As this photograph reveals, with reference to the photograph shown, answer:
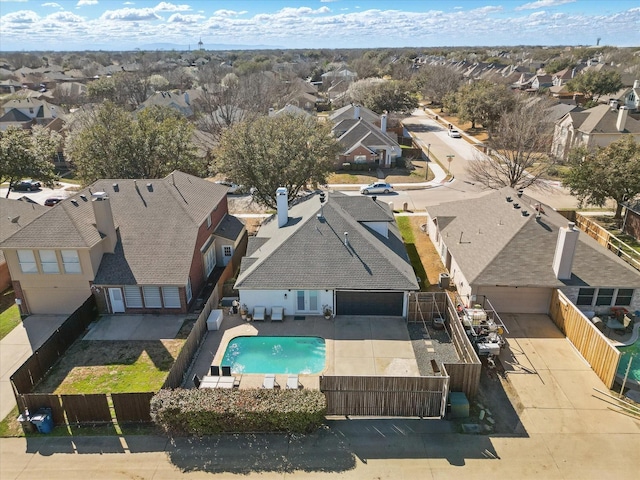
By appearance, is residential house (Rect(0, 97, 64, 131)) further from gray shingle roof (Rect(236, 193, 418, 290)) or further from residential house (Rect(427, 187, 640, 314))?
residential house (Rect(427, 187, 640, 314))

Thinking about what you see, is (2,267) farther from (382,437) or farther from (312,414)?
(382,437)

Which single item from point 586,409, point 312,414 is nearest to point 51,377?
point 312,414

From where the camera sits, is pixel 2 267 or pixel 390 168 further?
pixel 390 168

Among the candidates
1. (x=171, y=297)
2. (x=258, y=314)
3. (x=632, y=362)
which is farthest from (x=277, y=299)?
(x=632, y=362)

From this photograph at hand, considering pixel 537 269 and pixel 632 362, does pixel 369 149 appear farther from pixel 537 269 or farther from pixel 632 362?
pixel 632 362

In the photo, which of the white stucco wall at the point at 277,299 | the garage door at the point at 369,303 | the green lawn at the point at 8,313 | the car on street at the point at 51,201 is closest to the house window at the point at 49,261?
the green lawn at the point at 8,313

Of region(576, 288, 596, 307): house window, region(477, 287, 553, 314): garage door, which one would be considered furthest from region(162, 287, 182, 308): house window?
region(576, 288, 596, 307): house window

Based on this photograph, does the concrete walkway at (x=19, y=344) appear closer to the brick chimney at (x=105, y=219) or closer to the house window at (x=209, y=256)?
the brick chimney at (x=105, y=219)
